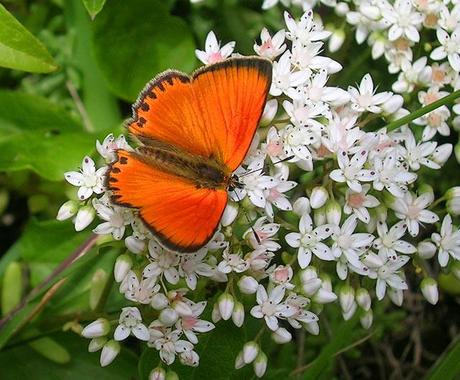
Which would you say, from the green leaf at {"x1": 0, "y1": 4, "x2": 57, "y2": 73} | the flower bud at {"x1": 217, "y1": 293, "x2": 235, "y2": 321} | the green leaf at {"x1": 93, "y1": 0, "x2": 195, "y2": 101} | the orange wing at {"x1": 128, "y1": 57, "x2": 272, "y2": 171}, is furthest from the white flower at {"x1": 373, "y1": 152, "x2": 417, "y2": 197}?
the green leaf at {"x1": 93, "y1": 0, "x2": 195, "y2": 101}

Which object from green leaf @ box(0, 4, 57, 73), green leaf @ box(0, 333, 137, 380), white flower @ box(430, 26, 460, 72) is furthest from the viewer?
green leaf @ box(0, 333, 137, 380)

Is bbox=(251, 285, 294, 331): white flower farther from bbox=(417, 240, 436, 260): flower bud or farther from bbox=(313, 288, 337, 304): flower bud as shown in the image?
bbox=(417, 240, 436, 260): flower bud

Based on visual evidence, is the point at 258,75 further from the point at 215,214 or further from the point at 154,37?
the point at 154,37

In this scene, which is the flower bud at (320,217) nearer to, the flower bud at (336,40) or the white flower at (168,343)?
the white flower at (168,343)

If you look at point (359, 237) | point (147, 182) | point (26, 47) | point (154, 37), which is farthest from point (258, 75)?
point (154, 37)

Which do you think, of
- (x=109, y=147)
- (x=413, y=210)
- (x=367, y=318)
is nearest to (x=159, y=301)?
(x=109, y=147)

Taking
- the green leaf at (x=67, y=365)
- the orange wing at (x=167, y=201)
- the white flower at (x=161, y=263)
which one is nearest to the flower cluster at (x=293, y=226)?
the white flower at (x=161, y=263)

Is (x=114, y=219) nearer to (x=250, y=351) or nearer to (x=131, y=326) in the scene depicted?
(x=131, y=326)
